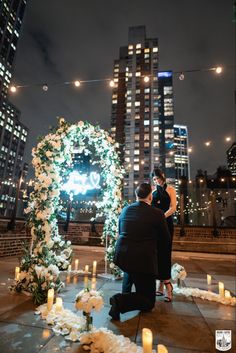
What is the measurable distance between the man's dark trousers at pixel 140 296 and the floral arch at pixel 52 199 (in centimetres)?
134

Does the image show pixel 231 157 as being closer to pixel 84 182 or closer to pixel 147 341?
pixel 84 182

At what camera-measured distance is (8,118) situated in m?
85.2

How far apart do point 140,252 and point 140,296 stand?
0.58 metres

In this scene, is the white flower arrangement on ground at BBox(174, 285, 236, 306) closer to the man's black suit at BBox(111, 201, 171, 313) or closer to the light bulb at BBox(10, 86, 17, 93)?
the man's black suit at BBox(111, 201, 171, 313)

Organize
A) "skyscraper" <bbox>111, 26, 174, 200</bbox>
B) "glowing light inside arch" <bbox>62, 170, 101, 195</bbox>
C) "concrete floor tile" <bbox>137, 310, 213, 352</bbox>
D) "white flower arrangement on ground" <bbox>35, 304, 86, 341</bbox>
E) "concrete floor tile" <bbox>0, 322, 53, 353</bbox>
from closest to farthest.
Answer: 1. "concrete floor tile" <bbox>0, 322, 53, 353</bbox>
2. "concrete floor tile" <bbox>137, 310, 213, 352</bbox>
3. "white flower arrangement on ground" <bbox>35, 304, 86, 341</bbox>
4. "glowing light inside arch" <bbox>62, 170, 101, 195</bbox>
5. "skyscraper" <bbox>111, 26, 174, 200</bbox>

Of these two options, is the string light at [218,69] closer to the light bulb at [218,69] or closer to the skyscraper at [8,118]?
the light bulb at [218,69]

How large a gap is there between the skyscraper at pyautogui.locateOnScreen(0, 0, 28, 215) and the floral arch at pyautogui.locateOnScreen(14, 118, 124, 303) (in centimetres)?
8002

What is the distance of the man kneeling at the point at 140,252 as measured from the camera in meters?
2.64

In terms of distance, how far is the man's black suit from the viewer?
2650mm

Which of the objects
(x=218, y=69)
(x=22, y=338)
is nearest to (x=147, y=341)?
(x=22, y=338)

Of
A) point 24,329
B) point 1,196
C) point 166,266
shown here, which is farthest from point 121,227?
point 1,196

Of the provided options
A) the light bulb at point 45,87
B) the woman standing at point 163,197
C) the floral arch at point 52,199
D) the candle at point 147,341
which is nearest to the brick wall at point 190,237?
the floral arch at point 52,199

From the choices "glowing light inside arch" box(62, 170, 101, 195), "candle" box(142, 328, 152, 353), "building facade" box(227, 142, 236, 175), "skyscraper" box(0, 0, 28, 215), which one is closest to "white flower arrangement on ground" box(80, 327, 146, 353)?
"candle" box(142, 328, 152, 353)

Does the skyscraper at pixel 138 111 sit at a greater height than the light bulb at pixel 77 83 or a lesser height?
greater
